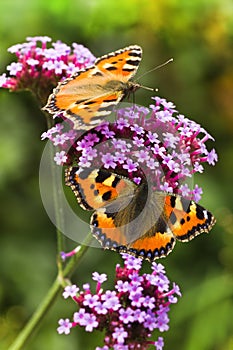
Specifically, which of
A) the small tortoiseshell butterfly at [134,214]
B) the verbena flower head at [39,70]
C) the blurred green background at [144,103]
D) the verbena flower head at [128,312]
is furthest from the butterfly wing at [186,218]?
the blurred green background at [144,103]

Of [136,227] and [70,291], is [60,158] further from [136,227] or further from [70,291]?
[70,291]

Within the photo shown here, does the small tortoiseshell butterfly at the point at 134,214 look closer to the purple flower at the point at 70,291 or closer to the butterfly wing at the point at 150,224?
the butterfly wing at the point at 150,224

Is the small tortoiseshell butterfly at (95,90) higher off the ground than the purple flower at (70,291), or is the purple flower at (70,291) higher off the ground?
the small tortoiseshell butterfly at (95,90)

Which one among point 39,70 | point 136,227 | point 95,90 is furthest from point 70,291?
point 39,70

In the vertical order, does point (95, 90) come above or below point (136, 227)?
above

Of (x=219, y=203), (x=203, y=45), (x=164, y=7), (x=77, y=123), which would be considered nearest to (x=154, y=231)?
(x=77, y=123)

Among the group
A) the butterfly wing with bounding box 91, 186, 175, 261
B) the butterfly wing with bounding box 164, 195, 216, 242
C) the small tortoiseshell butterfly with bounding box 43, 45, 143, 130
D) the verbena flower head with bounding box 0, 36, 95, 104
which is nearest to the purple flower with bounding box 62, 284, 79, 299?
the butterfly wing with bounding box 91, 186, 175, 261

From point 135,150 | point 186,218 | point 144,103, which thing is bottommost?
point 186,218
